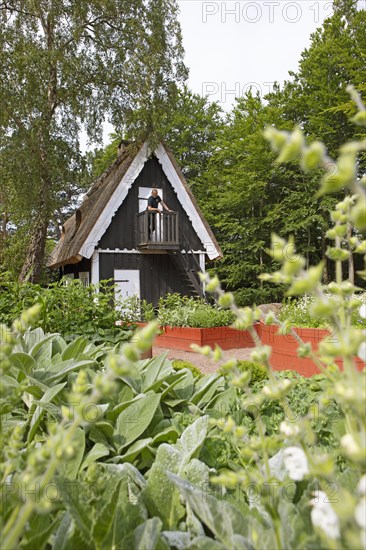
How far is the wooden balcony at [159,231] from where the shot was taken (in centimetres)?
1192

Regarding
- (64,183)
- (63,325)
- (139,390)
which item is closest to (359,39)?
(64,183)

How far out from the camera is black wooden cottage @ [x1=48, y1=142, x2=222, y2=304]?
1181cm

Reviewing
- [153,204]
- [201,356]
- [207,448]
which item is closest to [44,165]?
[153,204]

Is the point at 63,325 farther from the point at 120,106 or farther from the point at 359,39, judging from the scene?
the point at 359,39

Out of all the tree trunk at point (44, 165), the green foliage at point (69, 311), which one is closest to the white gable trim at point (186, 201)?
the tree trunk at point (44, 165)

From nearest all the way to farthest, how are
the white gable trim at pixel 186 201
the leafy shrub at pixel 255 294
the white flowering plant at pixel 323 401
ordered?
the white flowering plant at pixel 323 401
the white gable trim at pixel 186 201
the leafy shrub at pixel 255 294

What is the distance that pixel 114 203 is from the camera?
11898mm

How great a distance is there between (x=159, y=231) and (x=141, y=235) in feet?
1.99

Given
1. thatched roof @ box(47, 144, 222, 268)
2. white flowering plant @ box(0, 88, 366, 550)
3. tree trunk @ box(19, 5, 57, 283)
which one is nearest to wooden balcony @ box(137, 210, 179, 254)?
thatched roof @ box(47, 144, 222, 268)

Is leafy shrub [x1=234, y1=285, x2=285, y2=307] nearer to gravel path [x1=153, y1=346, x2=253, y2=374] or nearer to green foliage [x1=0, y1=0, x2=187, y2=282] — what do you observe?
green foliage [x1=0, y1=0, x2=187, y2=282]

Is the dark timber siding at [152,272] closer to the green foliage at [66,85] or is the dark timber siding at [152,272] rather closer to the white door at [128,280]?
the white door at [128,280]

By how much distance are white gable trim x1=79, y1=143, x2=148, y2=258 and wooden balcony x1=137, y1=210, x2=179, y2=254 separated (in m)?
0.85

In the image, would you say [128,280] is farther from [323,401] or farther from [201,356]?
[323,401]

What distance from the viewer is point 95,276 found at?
11.8 m
